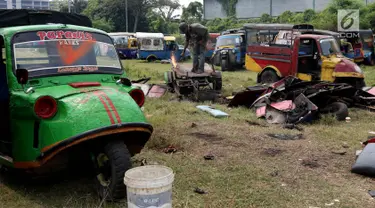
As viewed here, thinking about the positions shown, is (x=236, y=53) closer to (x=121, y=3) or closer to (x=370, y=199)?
(x=370, y=199)

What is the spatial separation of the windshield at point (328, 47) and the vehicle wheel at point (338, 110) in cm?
337

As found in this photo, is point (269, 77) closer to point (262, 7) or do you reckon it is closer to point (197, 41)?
point (197, 41)

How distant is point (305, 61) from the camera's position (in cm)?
1230

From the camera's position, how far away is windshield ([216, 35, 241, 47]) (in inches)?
815

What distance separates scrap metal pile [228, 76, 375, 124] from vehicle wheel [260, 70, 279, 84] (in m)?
2.97

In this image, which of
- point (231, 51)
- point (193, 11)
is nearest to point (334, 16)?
point (231, 51)

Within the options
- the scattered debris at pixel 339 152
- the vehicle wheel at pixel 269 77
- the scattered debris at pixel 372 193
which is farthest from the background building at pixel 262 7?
the scattered debris at pixel 372 193

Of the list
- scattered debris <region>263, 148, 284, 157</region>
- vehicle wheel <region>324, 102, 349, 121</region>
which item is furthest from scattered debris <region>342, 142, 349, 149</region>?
vehicle wheel <region>324, 102, 349, 121</region>

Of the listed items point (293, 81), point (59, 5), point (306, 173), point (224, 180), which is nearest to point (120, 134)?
point (224, 180)

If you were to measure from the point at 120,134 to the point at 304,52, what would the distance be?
9.39 m

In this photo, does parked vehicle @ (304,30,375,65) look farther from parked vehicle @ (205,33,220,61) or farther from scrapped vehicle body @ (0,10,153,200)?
scrapped vehicle body @ (0,10,153,200)

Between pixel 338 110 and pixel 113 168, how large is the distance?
5796 millimetres

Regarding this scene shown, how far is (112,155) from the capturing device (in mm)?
3879

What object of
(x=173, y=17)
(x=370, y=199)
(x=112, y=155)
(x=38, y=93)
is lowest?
(x=370, y=199)
